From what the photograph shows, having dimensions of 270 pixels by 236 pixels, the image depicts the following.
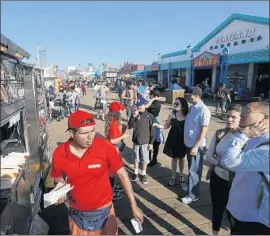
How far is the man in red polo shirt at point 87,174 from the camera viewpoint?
2.24m

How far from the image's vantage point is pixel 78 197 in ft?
7.64

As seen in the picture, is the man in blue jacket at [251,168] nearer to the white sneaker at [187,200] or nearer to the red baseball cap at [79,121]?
the red baseball cap at [79,121]

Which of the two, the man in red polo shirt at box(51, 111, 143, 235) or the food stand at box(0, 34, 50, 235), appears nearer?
the food stand at box(0, 34, 50, 235)

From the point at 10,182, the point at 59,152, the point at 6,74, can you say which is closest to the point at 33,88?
the point at 6,74

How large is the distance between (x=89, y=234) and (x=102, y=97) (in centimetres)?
1085

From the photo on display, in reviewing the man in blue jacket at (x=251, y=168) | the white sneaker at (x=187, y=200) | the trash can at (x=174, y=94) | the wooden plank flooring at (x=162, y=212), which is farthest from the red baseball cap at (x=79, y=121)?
the trash can at (x=174, y=94)

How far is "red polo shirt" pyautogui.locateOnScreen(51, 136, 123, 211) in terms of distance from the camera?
2.25 metres

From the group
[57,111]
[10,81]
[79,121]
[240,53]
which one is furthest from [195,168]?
[240,53]

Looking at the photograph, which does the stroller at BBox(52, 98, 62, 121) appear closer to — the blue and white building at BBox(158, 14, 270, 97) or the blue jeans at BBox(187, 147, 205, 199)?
the blue jeans at BBox(187, 147, 205, 199)

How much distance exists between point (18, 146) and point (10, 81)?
807 mm

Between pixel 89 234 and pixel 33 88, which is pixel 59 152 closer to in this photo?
pixel 89 234

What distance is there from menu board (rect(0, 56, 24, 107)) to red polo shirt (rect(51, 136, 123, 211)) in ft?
2.17

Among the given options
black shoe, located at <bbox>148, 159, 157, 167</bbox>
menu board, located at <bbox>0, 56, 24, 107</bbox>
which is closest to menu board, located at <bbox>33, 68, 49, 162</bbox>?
menu board, located at <bbox>0, 56, 24, 107</bbox>

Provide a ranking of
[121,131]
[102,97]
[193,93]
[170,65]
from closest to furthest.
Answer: [193,93]
[121,131]
[102,97]
[170,65]
